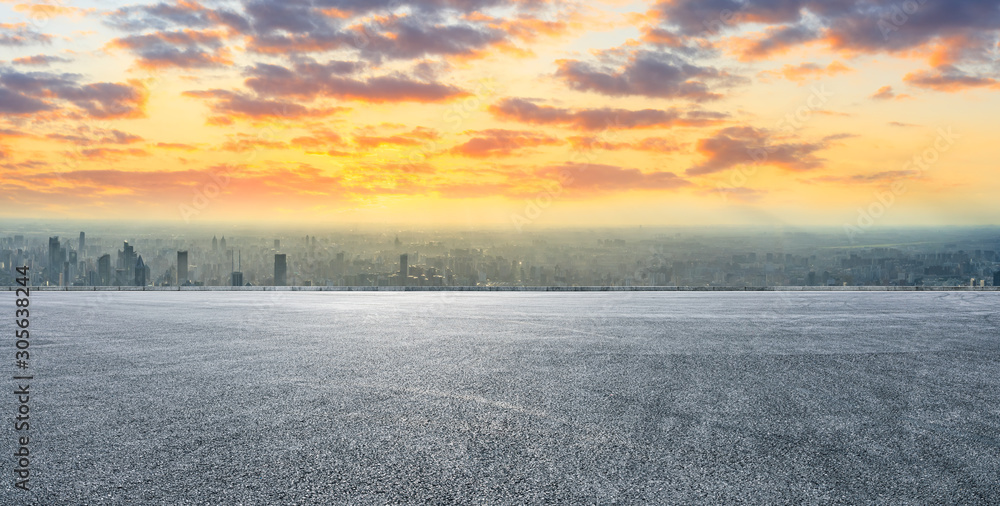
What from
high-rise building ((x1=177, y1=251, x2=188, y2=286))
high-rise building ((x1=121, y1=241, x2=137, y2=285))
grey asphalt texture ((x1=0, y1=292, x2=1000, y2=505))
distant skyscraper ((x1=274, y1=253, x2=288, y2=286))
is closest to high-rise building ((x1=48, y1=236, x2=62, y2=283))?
high-rise building ((x1=121, y1=241, x2=137, y2=285))

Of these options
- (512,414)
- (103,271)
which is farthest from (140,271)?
(512,414)

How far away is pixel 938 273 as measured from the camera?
32.6 metres

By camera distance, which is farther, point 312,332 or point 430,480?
point 312,332

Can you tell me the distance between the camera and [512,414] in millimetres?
6840

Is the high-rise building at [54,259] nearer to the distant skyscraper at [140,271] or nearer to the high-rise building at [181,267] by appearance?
the distant skyscraper at [140,271]

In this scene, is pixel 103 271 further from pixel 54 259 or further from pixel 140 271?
pixel 54 259

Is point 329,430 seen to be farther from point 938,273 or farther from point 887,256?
point 887,256

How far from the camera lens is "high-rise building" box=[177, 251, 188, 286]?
29.5 metres

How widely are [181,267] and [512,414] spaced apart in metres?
29.6

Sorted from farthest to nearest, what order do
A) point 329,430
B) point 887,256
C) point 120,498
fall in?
point 887,256 < point 329,430 < point 120,498

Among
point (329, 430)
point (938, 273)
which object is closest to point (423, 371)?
point (329, 430)

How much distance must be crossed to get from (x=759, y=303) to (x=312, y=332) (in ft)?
47.7

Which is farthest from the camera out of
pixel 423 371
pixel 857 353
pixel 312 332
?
pixel 312 332

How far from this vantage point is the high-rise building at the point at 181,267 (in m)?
29.5
